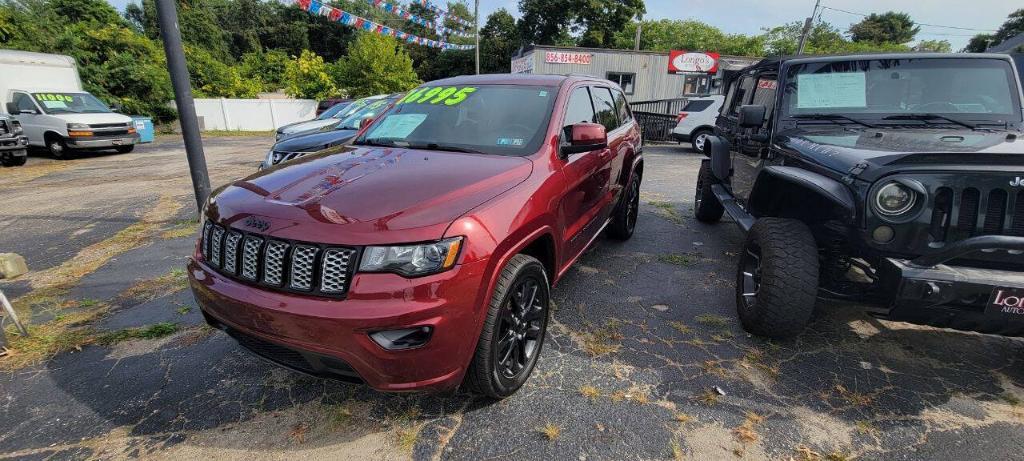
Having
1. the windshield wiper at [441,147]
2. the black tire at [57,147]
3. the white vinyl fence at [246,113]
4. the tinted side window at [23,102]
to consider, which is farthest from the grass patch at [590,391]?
the white vinyl fence at [246,113]

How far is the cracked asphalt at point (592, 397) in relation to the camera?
85.8 inches

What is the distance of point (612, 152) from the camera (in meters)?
4.09

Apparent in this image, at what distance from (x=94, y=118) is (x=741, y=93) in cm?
1544

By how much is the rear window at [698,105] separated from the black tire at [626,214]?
8.57 meters

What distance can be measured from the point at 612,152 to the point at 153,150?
15.8 m

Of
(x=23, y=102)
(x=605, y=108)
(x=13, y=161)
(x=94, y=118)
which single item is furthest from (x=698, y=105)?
(x=23, y=102)

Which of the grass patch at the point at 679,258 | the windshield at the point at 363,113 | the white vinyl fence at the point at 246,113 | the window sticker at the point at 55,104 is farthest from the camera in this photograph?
the white vinyl fence at the point at 246,113

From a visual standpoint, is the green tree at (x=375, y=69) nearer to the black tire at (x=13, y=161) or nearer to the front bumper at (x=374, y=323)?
the black tire at (x=13, y=161)

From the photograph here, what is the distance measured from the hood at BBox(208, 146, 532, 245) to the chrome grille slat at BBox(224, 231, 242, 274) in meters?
0.07

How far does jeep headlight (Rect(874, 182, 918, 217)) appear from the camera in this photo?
90.9 inches

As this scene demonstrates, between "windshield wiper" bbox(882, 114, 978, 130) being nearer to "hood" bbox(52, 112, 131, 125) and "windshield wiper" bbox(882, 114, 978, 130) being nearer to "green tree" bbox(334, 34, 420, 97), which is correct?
"hood" bbox(52, 112, 131, 125)

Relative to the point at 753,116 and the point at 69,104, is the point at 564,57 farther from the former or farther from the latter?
the point at 753,116

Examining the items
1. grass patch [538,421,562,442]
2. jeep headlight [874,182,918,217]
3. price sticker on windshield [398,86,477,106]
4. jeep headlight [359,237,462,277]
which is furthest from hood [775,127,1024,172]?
price sticker on windshield [398,86,477,106]

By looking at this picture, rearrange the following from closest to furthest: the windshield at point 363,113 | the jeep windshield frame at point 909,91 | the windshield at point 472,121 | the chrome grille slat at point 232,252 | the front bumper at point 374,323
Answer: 1. the front bumper at point 374,323
2. the chrome grille slat at point 232,252
3. the windshield at point 472,121
4. the jeep windshield frame at point 909,91
5. the windshield at point 363,113
